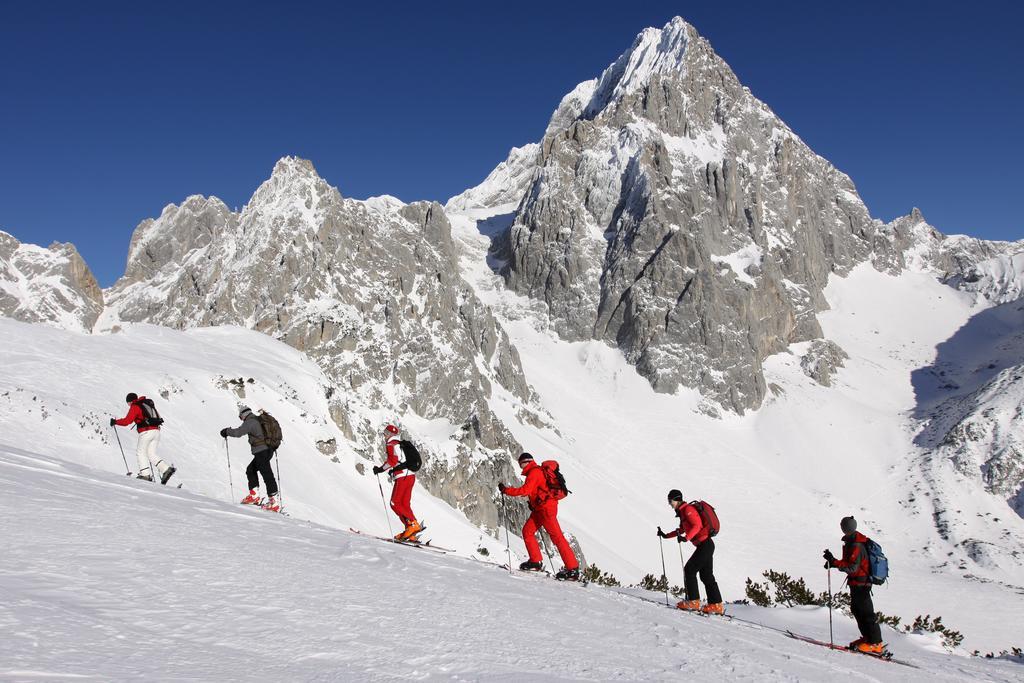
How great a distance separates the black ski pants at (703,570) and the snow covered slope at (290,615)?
902mm

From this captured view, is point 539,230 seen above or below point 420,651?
above

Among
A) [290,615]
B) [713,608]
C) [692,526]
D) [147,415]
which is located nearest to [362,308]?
[147,415]

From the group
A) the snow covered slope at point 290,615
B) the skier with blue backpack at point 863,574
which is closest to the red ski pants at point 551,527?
the snow covered slope at point 290,615

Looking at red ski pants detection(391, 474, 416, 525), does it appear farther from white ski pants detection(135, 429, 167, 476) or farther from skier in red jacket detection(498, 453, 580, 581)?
white ski pants detection(135, 429, 167, 476)

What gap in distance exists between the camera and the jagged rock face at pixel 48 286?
299 ft

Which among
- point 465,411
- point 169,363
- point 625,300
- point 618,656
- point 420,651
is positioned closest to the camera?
point 420,651

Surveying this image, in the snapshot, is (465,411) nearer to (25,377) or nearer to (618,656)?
(25,377)

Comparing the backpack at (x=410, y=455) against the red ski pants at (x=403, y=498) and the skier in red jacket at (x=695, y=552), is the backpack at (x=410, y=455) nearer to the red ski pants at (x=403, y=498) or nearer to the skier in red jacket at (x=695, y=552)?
the red ski pants at (x=403, y=498)

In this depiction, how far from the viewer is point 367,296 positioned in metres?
63.2

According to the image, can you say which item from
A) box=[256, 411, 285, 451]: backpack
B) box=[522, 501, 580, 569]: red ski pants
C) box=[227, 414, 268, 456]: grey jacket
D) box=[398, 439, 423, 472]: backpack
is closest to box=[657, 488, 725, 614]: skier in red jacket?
box=[522, 501, 580, 569]: red ski pants

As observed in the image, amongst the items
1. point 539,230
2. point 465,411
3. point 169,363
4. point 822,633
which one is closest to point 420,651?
point 822,633

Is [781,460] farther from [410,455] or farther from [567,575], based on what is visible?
[410,455]

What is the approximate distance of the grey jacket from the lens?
12875 millimetres

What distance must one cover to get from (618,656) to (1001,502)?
282 feet
